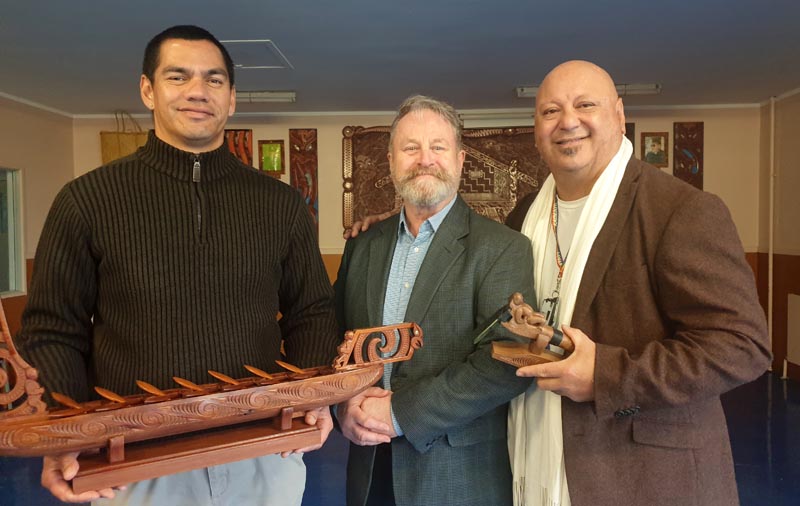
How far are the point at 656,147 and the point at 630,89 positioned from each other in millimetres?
1328

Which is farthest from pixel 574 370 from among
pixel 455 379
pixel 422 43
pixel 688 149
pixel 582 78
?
pixel 688 149

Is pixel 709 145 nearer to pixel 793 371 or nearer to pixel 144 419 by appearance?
pixel 793 371

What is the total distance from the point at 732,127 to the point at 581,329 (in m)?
6.58

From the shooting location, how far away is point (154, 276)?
58.6 inches

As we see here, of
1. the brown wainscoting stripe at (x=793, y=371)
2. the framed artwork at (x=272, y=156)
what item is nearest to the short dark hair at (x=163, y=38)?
the framed artwork at (x=272, y=156)

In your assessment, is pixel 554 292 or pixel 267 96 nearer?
pixel 554 292

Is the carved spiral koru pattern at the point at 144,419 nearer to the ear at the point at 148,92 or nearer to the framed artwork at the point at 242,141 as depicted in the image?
the ear at the point at 148,92

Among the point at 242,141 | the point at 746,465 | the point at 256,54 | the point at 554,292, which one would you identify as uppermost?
the point at 256,54

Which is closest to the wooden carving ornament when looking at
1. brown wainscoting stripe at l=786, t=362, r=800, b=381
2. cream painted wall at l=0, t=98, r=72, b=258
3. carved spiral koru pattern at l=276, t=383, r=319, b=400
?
carved spiral koru pattern at l=276, t=383, r=319, b=400

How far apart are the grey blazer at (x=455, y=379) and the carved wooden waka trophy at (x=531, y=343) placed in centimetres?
11

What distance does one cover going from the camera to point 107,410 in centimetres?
126

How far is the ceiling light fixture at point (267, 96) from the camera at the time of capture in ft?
20.2

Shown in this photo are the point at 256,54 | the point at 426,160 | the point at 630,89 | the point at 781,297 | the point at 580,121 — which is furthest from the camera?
the point at 781,297

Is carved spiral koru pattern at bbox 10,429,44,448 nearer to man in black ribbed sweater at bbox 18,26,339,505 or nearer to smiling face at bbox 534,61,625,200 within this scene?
man in black ribbed sweater at bbox 18,26,339,505
